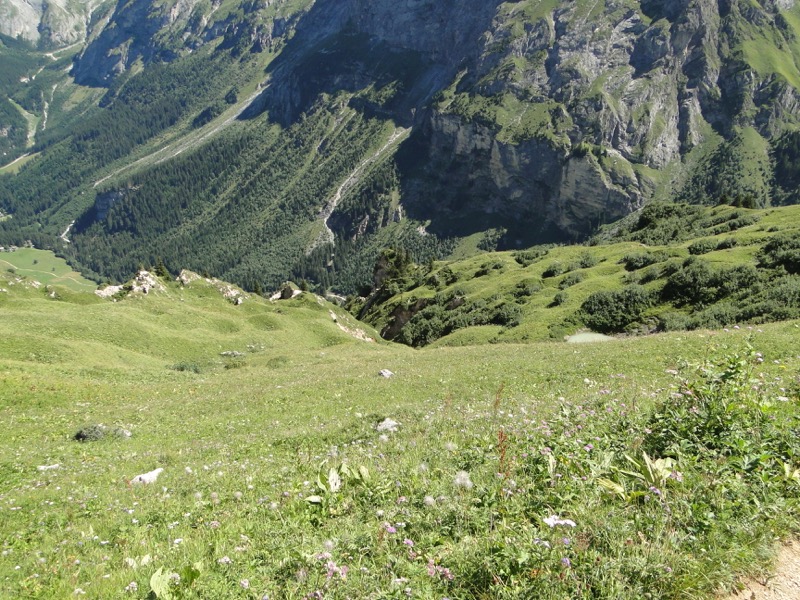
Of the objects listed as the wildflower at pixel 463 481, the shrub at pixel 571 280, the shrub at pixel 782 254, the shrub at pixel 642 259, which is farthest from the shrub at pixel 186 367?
the shrub at pixel 642 259

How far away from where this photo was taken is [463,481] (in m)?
7.29

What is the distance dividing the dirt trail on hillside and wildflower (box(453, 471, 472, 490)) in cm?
330

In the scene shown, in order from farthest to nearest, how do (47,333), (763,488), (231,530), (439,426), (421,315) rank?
(421,315) < (47,333) < (439,426) < (231,530) < (763,488)

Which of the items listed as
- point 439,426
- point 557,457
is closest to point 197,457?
point 439,426

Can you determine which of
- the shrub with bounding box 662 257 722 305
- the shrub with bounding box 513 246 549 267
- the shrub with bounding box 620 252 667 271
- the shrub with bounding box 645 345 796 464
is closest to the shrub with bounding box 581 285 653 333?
the shrub with bounding box 662 257 722 305

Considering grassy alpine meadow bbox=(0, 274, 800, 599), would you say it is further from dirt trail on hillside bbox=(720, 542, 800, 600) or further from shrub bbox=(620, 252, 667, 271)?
shrub bbox=(620, 252, 667, 271)

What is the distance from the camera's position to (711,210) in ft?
337

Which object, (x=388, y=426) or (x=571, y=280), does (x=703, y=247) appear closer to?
(x=571, y=280)

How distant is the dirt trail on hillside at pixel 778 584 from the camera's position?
490 centimetres

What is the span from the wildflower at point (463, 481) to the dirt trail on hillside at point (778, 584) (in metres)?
3.30

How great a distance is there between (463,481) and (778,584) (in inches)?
153

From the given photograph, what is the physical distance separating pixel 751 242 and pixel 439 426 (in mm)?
64043

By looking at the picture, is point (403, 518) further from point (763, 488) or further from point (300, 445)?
point (300, 445)

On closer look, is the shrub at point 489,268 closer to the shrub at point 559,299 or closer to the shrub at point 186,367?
the shrub at point 559,299
